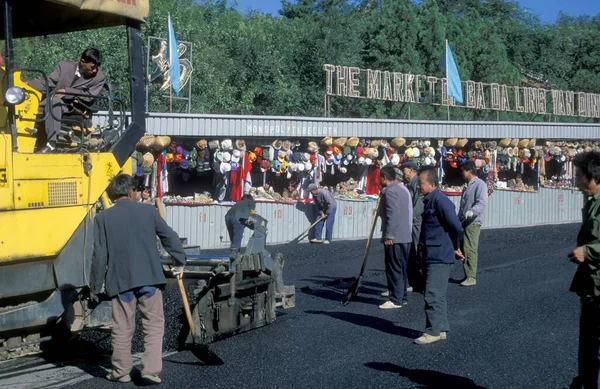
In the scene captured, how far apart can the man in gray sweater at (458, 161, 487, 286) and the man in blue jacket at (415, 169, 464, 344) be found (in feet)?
11.6

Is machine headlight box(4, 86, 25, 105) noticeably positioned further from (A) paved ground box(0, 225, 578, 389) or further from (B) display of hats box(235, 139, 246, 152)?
(B) display of hats box(235, 139, 246, 152)

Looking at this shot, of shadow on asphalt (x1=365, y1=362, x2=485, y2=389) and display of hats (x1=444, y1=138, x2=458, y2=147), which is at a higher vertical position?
display of hats (x1=444, y1=138, x2=458, y2=147)

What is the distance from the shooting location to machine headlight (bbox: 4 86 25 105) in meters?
6.59

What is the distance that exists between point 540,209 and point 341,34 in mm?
10752

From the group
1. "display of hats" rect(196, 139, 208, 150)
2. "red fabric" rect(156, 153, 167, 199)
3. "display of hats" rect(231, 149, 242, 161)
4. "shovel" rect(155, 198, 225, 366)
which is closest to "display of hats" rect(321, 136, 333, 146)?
"display of hats" rect(231, 149, 242, 161)

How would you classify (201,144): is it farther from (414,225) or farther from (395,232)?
(395,232)

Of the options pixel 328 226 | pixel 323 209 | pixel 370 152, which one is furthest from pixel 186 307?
pixel 370 152

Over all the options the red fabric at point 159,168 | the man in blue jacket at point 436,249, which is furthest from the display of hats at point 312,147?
the man in blue jacket at point 436,249

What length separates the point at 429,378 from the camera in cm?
732

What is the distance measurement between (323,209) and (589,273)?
46.9 ft

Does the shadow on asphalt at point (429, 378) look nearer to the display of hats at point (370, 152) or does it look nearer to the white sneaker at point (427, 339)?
the white sneaker at point (427, 339)

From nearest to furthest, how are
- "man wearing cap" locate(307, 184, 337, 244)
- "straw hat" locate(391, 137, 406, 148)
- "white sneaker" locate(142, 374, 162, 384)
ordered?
"white sneaker" locate(142, 374, 162, 384) → "man wearing cap" locate(307, 184, 337, 244) → "straw hat" locate(391, 137, 406, 148)

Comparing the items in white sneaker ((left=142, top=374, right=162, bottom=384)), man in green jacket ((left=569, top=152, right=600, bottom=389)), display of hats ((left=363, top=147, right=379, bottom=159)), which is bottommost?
white sneaker ((left=142, top=374, right=162, bottom=384))

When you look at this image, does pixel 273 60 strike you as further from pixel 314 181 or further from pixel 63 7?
pixel 63 7
